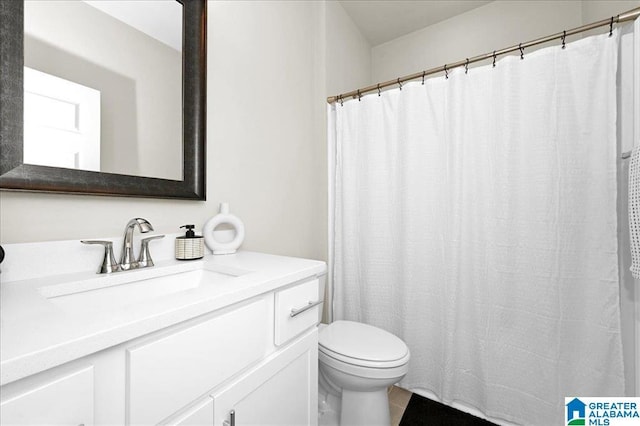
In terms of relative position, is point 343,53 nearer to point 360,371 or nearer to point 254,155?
point 254,155

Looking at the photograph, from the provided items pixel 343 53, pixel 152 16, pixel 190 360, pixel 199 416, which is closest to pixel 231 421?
pixel 199 416

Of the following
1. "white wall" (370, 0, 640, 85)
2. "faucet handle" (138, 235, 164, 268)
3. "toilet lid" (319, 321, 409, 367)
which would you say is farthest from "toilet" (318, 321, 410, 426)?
"white wall" (370, 0, 640, 85)

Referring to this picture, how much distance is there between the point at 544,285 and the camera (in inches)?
49.5

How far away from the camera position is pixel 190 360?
0.57m

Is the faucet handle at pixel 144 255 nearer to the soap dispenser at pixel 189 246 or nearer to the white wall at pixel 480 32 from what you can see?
the soap dispenser at pixel 189 246

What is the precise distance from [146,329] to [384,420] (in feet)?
3.96

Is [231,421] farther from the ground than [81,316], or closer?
closer

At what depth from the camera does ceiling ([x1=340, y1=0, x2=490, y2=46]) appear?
203 centimetres

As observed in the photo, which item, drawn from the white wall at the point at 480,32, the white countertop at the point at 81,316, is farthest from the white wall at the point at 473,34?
the white countertop at the point at 81,316

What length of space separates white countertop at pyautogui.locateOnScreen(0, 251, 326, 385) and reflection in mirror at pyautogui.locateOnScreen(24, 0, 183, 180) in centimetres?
36

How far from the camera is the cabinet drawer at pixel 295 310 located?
0.80 meters

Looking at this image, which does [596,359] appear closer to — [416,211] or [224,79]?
[416,211]

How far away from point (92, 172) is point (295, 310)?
0.76 m

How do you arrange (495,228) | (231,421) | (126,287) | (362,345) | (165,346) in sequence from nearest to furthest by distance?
(165,346) → (231,421) → (126,287) → (362,345) → (495,228)
